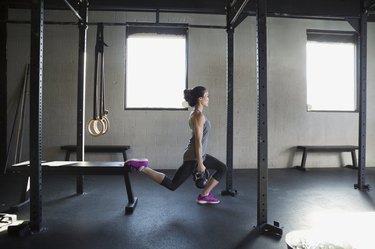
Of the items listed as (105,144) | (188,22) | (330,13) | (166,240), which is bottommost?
(166,240)

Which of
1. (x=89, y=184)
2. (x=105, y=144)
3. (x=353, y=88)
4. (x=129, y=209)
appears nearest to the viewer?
(x=129, y=209)

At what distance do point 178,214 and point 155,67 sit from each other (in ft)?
9.95

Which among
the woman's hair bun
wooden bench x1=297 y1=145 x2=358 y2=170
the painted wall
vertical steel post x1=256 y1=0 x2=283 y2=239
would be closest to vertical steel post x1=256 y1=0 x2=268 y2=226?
vertical steel post x1=256 y1=0 x2=283 y2=239

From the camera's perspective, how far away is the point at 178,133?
4.72 m

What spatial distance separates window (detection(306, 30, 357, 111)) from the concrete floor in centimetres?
178

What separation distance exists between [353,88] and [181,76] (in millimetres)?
3486

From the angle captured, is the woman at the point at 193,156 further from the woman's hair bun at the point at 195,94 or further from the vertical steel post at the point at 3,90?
the vertical steel post at the point at 3,90

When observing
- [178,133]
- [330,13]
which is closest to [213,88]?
[178,133]

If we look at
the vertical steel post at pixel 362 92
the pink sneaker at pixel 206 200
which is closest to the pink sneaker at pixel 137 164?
the pink sneaker at pixel 206 200

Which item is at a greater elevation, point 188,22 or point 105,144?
point 188,22

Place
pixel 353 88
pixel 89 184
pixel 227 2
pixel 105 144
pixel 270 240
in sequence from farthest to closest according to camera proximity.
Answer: pixel 353 88, pixel 105 144, pixel 89 184, pixel 227 2, pixel 270 240

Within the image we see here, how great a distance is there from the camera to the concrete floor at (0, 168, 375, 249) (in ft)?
5.97

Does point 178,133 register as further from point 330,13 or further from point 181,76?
point 330,13

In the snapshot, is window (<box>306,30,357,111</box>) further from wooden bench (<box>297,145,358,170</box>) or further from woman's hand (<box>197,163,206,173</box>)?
woman's hand (<box>197,163,206,173</box>)
